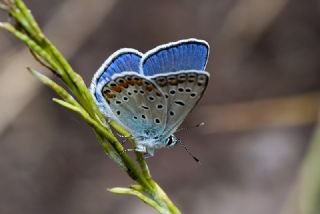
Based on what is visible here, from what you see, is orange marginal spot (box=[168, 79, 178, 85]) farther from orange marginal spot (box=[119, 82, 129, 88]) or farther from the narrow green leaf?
the narrow green leaf

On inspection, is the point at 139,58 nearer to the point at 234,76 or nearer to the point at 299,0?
the point at 234,76

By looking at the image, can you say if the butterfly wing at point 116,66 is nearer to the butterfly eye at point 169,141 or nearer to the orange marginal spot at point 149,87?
the orange marginal spot at point 149,87

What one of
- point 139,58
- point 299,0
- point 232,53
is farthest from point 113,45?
point 139,58

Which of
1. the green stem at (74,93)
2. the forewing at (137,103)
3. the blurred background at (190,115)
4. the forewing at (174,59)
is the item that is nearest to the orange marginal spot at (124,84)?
the forewing at (137,103)

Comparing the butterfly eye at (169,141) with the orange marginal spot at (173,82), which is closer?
the orange marginal spot at (173,82)

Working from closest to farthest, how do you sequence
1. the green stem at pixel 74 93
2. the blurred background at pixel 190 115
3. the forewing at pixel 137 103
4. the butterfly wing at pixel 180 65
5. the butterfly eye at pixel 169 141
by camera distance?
the green stem at pixel 74 93 → the butterfly wing at pixel 180 65 → the forewing at pixel 137 103 → the butterfly eye at pixel 169 141 → the blurred background at pixel 190 115

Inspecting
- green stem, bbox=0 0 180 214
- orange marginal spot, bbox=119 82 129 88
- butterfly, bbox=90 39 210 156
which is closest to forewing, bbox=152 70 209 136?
butterfly, bbox=90 39 210 156
